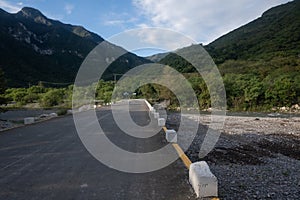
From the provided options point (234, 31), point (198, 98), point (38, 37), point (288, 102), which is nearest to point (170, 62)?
point (198, 98)

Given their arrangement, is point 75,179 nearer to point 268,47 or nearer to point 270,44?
point 268,47

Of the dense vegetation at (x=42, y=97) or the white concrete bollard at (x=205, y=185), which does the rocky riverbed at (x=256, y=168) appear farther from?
the dense vegetation at (x=42, y=97)

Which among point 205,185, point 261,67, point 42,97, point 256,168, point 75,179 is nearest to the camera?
point 205,185

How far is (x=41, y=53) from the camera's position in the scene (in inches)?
3784

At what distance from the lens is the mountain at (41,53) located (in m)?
67.5

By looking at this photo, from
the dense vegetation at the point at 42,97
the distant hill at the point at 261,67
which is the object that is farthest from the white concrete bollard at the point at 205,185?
the dense vegetation at the point at 42,97

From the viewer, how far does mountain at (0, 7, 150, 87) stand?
221 ft

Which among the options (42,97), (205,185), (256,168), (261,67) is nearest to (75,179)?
(205,185)

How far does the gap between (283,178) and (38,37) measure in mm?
116375

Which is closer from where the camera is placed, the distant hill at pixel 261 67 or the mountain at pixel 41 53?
the distant hill at pixel 261 67


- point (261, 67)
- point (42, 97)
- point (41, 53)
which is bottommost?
point (42, 97)

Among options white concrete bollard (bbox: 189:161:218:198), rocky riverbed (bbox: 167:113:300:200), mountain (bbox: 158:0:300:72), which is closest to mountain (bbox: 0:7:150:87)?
mountain (bbox: 158:0:300:72)

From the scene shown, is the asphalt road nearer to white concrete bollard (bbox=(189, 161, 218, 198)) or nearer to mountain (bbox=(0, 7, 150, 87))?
white concrete bollard (bbox=(189, 161, 218, 198))

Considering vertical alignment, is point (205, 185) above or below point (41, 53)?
below
